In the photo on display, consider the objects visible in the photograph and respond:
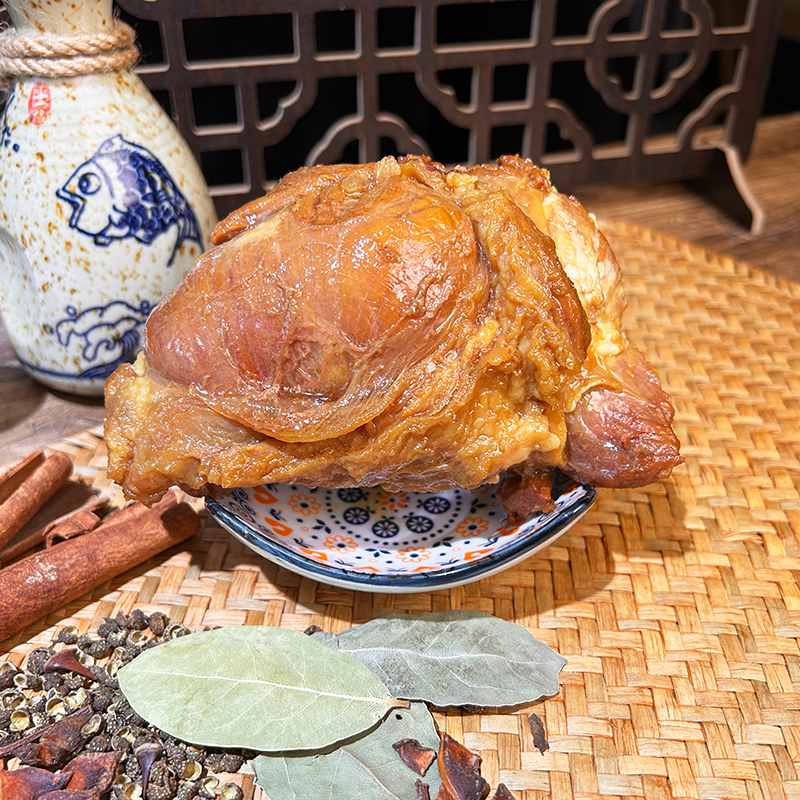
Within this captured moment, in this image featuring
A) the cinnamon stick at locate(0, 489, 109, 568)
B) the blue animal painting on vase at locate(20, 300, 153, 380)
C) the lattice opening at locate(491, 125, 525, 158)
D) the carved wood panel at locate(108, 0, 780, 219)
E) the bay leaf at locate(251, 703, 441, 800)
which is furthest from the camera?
the lattice opening at locate(491, 125, 525, 158)

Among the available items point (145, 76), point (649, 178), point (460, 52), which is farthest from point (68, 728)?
point (649, 178)

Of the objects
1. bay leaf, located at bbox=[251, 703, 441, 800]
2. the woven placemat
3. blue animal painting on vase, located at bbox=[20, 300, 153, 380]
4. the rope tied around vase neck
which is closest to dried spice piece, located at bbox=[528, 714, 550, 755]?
the woven placemat

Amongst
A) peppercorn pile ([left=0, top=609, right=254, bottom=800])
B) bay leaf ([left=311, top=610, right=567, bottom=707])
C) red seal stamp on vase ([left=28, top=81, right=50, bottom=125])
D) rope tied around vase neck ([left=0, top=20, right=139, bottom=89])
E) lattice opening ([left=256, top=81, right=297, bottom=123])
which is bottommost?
peppercorn pile ([left=0, top=609, right=254, bottom=800])

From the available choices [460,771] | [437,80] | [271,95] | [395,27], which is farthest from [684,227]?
[460,771]

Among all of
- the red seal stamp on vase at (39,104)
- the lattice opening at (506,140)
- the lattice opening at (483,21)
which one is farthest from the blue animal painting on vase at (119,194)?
the lattice opening at (506,140)

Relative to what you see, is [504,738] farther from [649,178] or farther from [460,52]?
[649,178]

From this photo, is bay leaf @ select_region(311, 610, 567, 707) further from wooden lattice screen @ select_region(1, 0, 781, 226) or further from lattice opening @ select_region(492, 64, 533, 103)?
lattice opening @ select_region(492, 64, 533, 103)
